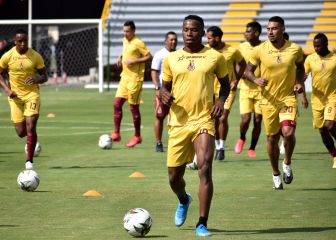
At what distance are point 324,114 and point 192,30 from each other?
673 cm

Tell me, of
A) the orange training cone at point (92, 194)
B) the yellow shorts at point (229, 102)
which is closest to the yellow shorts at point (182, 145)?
the orange training cone at point (92, 194)

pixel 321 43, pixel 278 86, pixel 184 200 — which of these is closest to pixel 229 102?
pixel 321 43

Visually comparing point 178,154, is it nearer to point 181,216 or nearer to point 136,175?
point 181,216

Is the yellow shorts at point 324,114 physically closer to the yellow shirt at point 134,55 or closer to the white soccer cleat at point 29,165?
the white soccer cleat at point 29,165

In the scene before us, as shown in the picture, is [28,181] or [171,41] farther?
[171,41]

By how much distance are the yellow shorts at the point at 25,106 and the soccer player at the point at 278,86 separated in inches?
155

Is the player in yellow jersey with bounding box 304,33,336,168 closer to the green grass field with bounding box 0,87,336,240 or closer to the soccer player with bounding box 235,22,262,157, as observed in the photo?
the green grass field with bounding box 0,87,336,240

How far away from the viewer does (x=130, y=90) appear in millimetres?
20766

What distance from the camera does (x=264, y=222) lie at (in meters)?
10.8

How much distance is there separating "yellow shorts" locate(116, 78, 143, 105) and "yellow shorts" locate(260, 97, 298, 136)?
7.23 m

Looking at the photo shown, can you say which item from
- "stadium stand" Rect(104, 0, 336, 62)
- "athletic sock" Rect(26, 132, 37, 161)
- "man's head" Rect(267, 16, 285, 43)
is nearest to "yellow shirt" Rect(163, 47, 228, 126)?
"man's head" Rect(267, 16, 285, 43)

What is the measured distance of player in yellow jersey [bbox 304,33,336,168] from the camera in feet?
54.1

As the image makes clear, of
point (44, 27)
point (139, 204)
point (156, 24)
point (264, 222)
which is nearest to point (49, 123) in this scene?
point (139, 204)

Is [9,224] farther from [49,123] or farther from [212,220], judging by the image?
[49,123]
